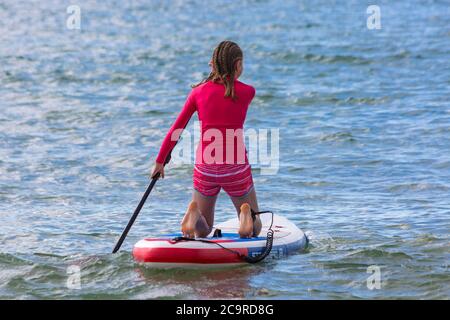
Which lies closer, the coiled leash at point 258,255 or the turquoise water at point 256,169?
the coiled leash at point 258,255

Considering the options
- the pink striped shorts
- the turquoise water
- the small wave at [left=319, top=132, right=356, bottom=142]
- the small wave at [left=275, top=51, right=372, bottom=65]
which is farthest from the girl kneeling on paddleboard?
the small wave at [left=275, top=51, right=372, bottom=65]

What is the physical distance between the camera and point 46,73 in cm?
1850

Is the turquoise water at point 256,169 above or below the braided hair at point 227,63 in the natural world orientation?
below

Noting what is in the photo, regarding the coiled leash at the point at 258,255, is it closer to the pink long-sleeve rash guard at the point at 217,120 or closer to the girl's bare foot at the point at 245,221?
the girl's bare foot at the point at 245,221

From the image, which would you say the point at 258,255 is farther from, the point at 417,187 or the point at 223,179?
the point at 417,187

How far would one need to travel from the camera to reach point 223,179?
6.88 meters

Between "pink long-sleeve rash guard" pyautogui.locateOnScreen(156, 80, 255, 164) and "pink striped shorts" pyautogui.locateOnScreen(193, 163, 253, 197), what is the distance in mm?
58

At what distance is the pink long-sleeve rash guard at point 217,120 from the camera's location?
6.71 metres

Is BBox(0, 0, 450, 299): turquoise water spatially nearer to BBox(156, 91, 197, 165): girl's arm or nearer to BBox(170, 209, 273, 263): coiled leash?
BBox(170, 209, 273, 263): coiled leash

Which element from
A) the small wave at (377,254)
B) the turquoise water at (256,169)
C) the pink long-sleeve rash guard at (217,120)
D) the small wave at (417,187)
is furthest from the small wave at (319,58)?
the pink long-sleeve rash guard at (217,120)

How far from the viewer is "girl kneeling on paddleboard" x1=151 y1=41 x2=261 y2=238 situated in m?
6.70

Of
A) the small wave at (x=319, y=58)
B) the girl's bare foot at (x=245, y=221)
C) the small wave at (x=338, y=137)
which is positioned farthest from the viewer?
the small wave at (x=319, y=58)

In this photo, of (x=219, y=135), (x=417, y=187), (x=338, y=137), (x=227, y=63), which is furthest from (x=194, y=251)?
(x=338, y=137)
